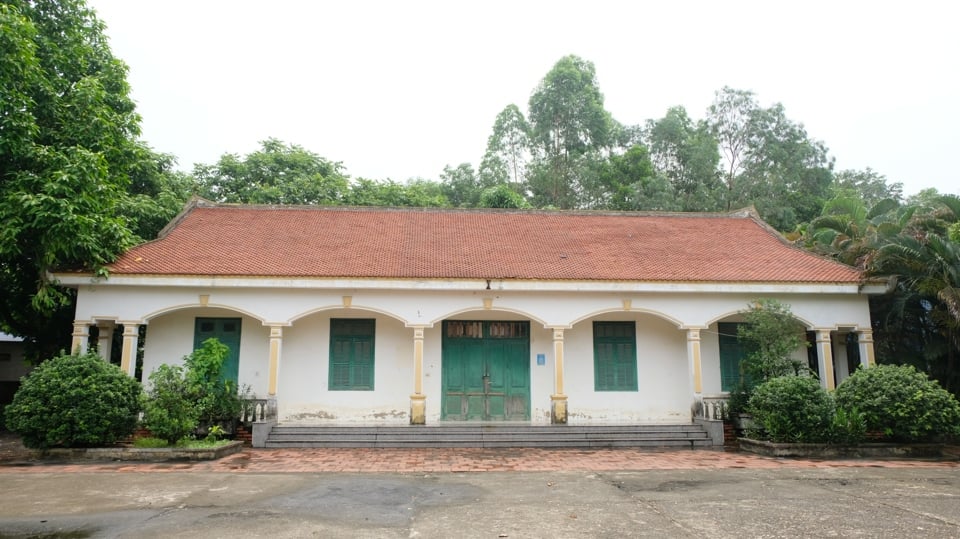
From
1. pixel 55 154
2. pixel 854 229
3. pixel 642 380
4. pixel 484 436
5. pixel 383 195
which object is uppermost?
pixel 383 195

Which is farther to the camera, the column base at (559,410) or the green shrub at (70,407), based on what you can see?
the column base at (559,410)

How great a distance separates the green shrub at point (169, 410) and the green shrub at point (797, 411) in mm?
9096

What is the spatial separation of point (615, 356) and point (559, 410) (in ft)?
6.19

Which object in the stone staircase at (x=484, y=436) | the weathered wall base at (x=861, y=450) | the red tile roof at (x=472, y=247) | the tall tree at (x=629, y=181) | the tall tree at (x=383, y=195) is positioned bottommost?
the weathered wall base at (x=861, y=450)

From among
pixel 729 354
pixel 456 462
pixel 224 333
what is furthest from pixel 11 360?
pixel 729 354

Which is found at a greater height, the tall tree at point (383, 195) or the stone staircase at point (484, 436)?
the tall tree at point (383, 195)

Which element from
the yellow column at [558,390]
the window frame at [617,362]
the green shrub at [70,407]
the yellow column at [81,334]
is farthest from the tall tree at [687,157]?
the green shrub at [70,407]

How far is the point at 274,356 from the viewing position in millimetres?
11602

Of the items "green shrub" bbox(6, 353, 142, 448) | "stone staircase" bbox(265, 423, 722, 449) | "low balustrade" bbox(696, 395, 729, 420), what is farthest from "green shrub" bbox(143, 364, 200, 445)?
"low balustrade" bbox(696, 395, 729, 420)

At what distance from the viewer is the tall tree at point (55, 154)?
9922 millimetres

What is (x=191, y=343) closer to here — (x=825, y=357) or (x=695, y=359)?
(x=695, y=359)

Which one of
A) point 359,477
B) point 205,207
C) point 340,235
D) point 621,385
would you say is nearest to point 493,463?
point 359,477

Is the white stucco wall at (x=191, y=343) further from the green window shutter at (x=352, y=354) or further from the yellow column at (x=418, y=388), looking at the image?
the yellow column at (x=418, y=388)

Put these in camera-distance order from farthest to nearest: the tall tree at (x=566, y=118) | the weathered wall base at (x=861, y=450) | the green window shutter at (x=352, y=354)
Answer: the tall tree at (x=566, y=118), the green window shutter at (x=352, y=354), the weathered wall base at (x=861, y=450)
